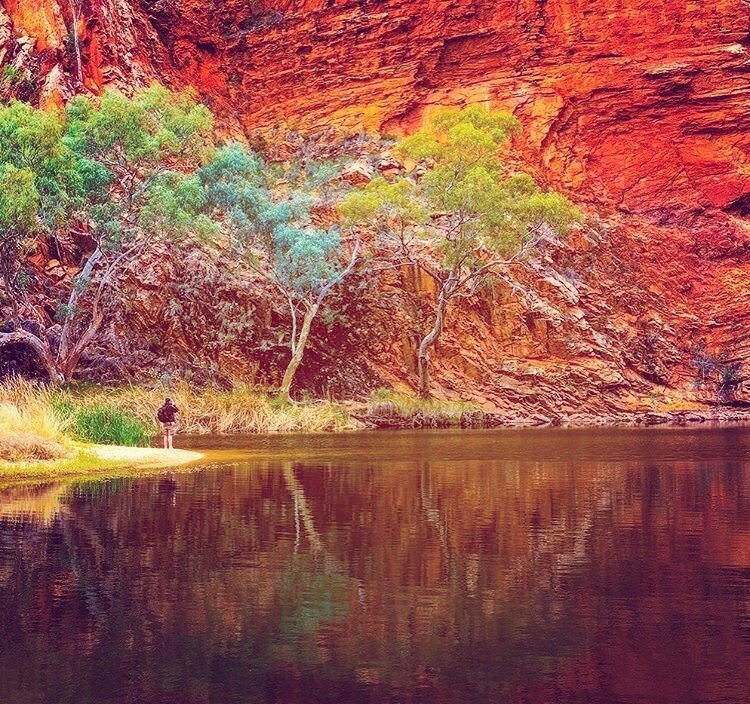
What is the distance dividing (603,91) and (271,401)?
92.9 ft

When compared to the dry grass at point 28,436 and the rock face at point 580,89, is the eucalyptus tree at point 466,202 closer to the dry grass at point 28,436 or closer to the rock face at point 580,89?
the rock face at point 580,89

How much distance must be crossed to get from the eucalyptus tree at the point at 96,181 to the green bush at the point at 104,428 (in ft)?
35.4

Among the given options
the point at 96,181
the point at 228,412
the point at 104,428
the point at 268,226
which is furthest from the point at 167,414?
the point at 268,226

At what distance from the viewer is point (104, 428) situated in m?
24.8

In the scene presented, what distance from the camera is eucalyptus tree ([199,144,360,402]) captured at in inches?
1682

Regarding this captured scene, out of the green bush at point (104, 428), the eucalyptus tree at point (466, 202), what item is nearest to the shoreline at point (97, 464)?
the green bush at point (104, 428)

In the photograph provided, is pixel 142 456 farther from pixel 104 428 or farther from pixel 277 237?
pixel 277 237

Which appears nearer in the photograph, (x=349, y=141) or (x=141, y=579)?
(x=141, y=579)

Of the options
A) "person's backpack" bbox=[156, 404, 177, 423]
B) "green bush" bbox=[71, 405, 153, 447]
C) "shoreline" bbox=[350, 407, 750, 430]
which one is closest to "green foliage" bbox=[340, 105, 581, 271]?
"shoreline" bbox=[350, 407, 750, 430]

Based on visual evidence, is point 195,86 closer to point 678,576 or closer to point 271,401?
point 271,401

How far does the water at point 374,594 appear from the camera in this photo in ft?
19.1

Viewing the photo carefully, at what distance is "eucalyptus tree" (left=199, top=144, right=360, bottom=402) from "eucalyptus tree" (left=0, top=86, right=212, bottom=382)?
2924 millimetres

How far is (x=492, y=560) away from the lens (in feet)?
30.8

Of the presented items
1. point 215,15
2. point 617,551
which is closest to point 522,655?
point 617,551
